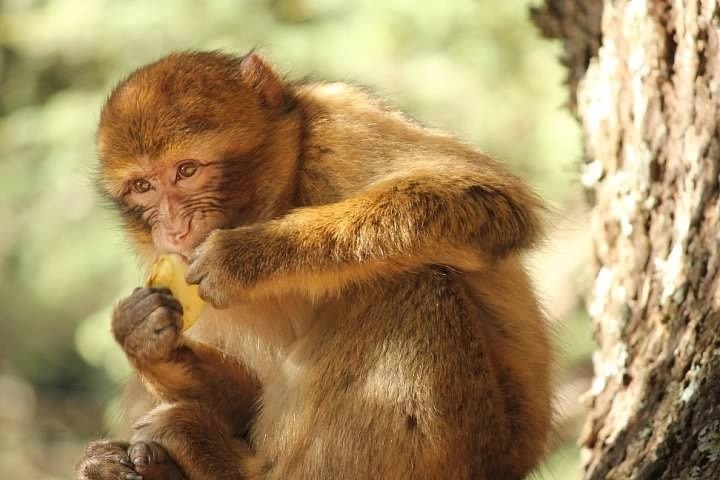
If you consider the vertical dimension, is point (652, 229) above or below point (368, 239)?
below

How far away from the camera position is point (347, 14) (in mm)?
9422

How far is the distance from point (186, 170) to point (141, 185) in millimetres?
242

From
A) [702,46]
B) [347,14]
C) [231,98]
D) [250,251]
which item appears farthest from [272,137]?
[347,14]

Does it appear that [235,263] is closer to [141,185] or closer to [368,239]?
[368,239]

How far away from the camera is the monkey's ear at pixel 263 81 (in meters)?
5.25

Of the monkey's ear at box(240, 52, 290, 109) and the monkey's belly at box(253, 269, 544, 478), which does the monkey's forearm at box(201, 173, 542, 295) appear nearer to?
the monkey's belly at box(253, 269, 544, 478)

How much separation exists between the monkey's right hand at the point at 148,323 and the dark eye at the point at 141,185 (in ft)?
1.41

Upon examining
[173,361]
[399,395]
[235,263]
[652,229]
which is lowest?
[173,361]

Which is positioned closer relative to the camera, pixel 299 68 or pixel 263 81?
pixel 263 81

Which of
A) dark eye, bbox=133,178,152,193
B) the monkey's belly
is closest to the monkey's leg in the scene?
the monkey's belly

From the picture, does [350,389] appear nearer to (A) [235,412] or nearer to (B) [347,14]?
(A) [235,412]

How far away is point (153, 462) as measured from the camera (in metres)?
4.79

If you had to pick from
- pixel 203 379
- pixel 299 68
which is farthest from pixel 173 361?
pixel 299 68

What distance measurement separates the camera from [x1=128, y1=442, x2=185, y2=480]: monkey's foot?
4781 mm
